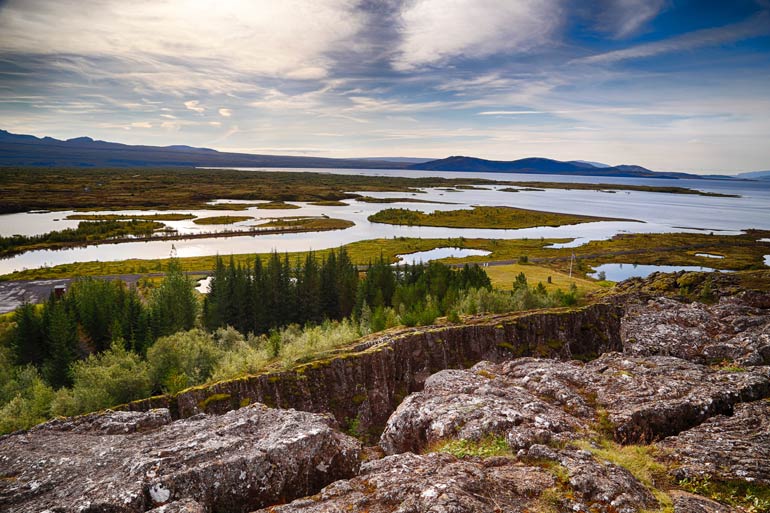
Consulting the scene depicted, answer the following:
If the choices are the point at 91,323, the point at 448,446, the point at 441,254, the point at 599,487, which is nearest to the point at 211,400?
the point at 448,446

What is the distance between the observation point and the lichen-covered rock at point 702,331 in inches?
1021

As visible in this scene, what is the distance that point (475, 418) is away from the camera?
1698 cm

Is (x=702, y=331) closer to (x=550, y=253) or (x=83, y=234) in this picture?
(x=550, y=253)

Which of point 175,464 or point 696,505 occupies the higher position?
point 175,464

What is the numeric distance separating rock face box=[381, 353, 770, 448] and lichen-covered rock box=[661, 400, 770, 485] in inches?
44.6

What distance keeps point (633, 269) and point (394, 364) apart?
134m

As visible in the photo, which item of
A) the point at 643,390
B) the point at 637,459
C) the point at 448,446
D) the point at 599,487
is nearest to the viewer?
the point at 599,487

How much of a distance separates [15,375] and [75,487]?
193 ft

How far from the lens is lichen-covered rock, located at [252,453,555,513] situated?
11.3 m

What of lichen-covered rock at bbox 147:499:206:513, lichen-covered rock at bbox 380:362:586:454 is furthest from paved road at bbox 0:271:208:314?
lichen-covered rock at bbox 147:499:206:513

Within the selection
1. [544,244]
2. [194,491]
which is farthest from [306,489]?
[544,244]

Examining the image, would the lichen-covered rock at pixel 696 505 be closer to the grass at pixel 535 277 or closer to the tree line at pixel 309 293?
the tree line at pixel 309 293

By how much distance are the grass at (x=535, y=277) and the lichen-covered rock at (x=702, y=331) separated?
59677mm

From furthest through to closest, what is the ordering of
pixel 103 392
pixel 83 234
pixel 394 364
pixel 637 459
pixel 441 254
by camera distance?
1. pixel 83 234
2. pixel 441 254
3. pixel 103 392
4. pixel 394 364
5. pixel 637 459
